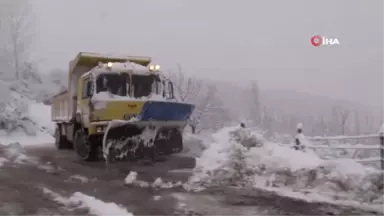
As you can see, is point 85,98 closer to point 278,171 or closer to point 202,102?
point 278,171

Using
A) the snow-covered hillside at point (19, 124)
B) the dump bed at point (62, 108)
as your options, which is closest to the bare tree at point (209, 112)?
the snow-covered hillside at point (19, 124)

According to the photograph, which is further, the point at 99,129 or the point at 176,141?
the point at 176,141

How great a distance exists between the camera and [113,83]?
35.2 feet

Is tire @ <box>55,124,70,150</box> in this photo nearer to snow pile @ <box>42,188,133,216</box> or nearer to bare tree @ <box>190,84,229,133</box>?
snow pile @ <box>42,188,133,216</box>

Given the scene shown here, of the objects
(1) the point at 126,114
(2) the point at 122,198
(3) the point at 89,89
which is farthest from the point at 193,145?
(2) the point at 122,198

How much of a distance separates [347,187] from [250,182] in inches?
72.1

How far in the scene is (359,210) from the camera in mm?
5734

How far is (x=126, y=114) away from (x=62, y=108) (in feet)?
17.7

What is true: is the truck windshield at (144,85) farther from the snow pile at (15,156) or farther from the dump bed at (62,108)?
the snow pile at (15,156)

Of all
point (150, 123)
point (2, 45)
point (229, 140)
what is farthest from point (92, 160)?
point (2, 45)

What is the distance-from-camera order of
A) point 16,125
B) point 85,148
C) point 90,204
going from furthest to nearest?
point 16,125
point 85,148
point 90,204

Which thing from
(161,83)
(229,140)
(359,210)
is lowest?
(359,210)

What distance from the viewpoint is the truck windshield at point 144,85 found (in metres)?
11.0

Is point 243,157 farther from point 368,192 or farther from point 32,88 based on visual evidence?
point 32,88
